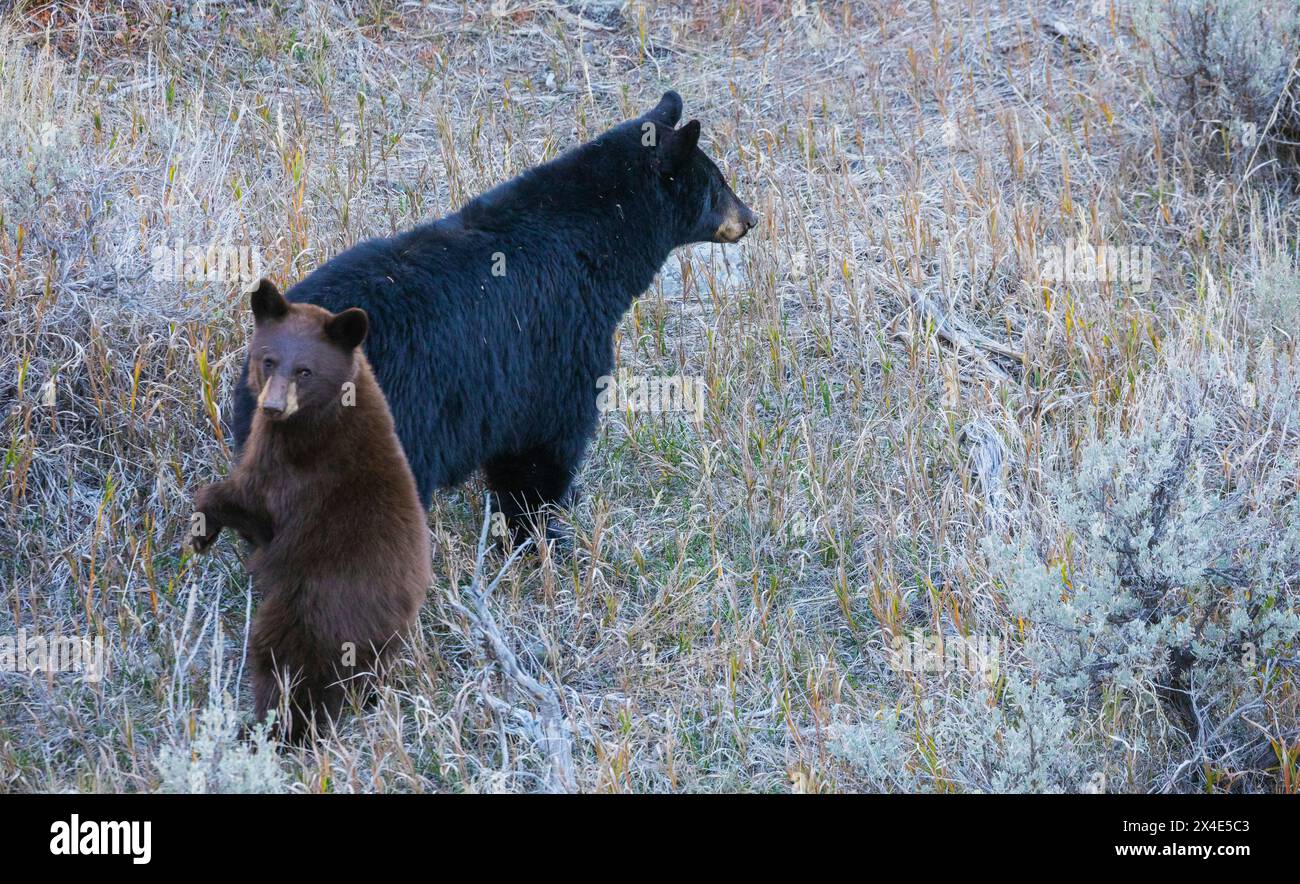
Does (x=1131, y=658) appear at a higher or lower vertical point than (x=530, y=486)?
lower

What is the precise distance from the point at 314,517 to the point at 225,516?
0.28m

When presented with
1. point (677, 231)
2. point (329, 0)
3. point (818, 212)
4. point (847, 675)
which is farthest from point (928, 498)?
point (329, 0)

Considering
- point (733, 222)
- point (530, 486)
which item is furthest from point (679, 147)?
point (530, 486)

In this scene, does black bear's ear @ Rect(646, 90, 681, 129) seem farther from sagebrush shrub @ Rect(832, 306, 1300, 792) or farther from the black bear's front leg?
the black bear's front leg

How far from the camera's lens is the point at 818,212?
684 centimetres

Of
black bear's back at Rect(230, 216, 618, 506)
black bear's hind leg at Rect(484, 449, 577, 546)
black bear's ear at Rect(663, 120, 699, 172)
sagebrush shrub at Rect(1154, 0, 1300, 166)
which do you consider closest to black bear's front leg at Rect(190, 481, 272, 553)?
black bear's back at Rect(230, 216, 618, 506)

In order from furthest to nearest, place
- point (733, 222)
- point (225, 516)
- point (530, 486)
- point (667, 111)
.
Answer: point (733, 222), point (667, 111), point (530, 486), point (225, 516)

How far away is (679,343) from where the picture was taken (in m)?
5.88

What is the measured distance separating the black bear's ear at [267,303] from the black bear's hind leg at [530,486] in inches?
58.5

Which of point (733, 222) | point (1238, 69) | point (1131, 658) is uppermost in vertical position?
point (1238, 69)

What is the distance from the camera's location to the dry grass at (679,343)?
408cm

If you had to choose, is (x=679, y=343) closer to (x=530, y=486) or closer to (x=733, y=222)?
(x=733, y=222)

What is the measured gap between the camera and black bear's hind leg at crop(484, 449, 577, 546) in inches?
199

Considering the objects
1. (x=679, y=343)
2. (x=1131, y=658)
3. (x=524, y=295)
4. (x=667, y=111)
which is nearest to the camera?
(x=1131, y=658)
